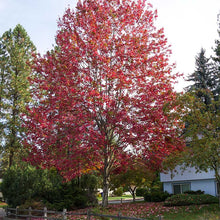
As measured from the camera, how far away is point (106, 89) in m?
19.0

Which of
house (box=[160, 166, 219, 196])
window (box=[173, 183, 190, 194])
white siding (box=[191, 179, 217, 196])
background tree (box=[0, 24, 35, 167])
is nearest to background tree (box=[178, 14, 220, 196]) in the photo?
house (box=[160, 166, 219, 196])

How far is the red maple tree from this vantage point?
18.0 metres

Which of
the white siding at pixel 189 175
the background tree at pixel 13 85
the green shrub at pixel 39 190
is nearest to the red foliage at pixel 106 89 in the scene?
the green shrub at pixel 39 190

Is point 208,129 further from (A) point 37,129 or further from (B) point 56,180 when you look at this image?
(B) point 56,180

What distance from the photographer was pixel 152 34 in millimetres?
20062

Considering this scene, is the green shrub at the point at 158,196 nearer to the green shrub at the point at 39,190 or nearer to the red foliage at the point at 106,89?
the green shrub at the point at 39,190

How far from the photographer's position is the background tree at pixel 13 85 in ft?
119

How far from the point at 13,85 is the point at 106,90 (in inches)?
864

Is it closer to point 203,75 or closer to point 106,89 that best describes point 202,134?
point 106,89

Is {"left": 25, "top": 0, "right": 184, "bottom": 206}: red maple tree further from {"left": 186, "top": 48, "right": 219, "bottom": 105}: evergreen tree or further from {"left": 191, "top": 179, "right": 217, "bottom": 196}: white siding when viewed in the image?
{"left": 186, "top": 48, "right": 219, "bottom": 105}: evergreen tree

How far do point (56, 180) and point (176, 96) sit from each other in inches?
562

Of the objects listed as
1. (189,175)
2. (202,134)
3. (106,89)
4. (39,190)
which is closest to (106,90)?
(106,89)

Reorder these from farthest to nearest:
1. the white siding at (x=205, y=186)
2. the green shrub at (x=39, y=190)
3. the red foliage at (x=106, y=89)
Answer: the white siding at (x=205, y=186) → the green shrub at (x=39, y=190) → the red foliage at (x=106, y=89)

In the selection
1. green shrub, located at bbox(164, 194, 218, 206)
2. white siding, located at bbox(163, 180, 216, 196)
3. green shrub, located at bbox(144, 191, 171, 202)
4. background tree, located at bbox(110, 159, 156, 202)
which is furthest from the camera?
background tree, located at bbox(110, 159, 156, 202)
